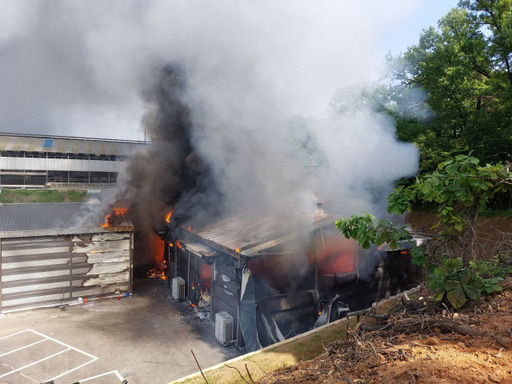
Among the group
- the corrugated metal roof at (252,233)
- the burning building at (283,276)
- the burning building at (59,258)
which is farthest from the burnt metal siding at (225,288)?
the burning building at (59,258)

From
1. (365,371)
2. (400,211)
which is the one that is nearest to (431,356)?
(365,371)

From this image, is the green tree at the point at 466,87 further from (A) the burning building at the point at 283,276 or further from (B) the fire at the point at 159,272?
(B) the fire at the point at 159,272

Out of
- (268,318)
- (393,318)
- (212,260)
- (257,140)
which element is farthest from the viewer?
(257,140)

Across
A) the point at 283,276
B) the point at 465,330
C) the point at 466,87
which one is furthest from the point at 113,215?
the point at 466,87

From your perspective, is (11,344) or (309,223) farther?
(309,223)

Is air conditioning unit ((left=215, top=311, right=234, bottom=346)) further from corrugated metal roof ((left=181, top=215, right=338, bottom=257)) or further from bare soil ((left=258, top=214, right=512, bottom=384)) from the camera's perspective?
bare soil ((left=258, top=214, right=512, bottom=384))

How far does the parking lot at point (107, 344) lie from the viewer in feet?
26.8

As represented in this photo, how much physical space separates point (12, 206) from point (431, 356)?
16.5 metres

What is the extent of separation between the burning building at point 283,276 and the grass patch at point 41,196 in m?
21.9

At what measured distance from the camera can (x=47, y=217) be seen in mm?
13805

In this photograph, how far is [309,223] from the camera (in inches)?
403

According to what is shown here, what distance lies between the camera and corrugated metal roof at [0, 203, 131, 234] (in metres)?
12.7

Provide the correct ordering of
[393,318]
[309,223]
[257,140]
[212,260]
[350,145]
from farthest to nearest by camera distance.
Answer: [350,145], [257,140], [212,260], [309,223], [393,318]

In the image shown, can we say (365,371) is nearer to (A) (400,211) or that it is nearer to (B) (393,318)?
(B) (393,318)
